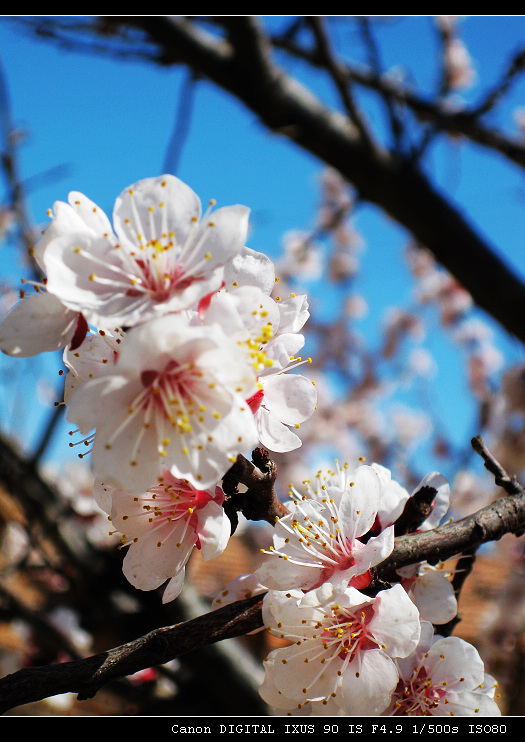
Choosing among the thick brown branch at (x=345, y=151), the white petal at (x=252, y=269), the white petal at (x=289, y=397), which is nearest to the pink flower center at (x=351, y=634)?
the white petal at (x=289, y=397)

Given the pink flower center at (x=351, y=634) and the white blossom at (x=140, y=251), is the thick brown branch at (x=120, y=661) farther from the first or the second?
the white blossom at (x=140, y=251)

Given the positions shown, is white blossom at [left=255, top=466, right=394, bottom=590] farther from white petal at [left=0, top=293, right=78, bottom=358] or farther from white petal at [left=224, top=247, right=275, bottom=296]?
white petal at [left=0, top=293, right=78, bottom=358]

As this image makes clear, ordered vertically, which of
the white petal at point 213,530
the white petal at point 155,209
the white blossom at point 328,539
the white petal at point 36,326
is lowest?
the white blossom at point 328,539

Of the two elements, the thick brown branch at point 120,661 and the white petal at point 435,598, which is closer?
the thick brown branch at point 120,661

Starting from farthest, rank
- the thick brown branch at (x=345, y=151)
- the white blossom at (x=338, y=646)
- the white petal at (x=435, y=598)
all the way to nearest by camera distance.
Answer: the thick brown branch at (x=345, y=151) → the white petal at (x=435, y=598) → the white blossom at (x=338, y=646)

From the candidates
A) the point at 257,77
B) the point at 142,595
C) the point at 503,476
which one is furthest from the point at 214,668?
the point at 257,77

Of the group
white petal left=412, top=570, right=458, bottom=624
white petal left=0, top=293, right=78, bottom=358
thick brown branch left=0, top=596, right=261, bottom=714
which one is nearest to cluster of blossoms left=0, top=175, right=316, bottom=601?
white petal left=0, top=293, right=78, bottom=358
